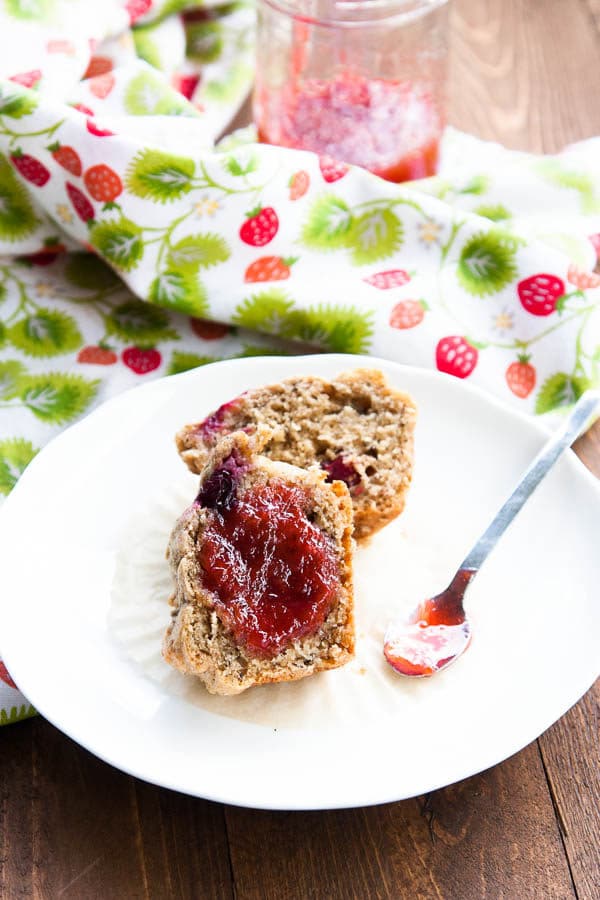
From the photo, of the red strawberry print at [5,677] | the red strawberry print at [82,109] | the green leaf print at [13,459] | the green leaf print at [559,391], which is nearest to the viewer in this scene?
the red strawberry print at [5,677]

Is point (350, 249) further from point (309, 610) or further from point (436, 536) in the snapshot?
point (309, 610)

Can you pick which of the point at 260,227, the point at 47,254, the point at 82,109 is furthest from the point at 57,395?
the point at 82,109

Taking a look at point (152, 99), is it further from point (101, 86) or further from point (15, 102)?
point (15, 102)

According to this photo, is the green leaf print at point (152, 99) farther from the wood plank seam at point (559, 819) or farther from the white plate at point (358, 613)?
the wood plank seam at point (559, 819)

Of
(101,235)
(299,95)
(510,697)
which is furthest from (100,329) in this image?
(510,697)

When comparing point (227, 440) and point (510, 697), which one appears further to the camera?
point (227, 440)

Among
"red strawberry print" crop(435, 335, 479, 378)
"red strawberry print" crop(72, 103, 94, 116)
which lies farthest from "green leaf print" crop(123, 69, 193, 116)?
"red strawberry print" crop(435, 335, 479, 378)

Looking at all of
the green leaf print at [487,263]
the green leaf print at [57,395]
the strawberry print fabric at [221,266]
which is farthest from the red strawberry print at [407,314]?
the green leaf print at [57,395]
